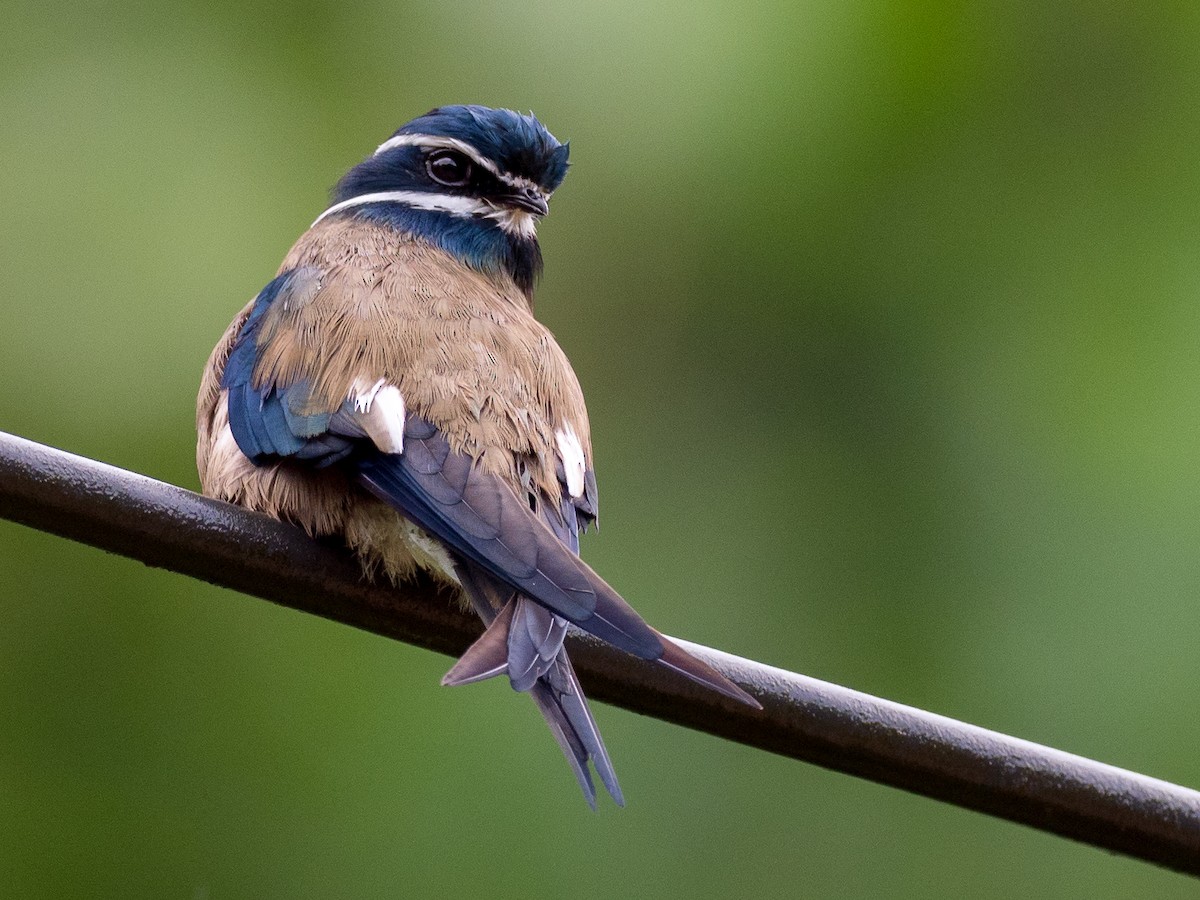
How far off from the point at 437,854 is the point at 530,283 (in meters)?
2.36

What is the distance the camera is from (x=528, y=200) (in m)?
4.43

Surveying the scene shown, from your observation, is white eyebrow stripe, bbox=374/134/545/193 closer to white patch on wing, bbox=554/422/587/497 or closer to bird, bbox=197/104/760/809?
bird, bbox=197/104/760/809

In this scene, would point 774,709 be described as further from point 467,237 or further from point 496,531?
point 467,237

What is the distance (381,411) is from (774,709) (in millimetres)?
1049

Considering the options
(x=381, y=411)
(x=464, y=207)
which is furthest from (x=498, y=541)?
(x=464, y=207)

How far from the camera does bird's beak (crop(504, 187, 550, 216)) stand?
4422 mm

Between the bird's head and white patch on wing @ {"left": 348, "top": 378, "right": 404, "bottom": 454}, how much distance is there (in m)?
1.23

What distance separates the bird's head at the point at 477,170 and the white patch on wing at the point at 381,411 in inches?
48.5

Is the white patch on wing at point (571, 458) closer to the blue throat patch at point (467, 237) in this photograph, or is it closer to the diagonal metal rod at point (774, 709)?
the diagonal metal rod at point (774, 709)

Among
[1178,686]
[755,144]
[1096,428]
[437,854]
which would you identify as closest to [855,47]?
[755,144]

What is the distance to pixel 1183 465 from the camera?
5793 millimetres

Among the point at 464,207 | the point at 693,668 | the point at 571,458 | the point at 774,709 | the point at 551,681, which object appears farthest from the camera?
the point at 464,207

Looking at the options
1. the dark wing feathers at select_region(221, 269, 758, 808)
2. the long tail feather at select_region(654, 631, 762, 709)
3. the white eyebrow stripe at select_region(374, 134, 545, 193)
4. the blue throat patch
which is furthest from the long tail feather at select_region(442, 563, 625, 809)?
the white eyebrow stripe at select_region(374, 134, 545, 193)

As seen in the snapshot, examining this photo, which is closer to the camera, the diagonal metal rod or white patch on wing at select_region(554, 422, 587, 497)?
the diagonal metal rod
